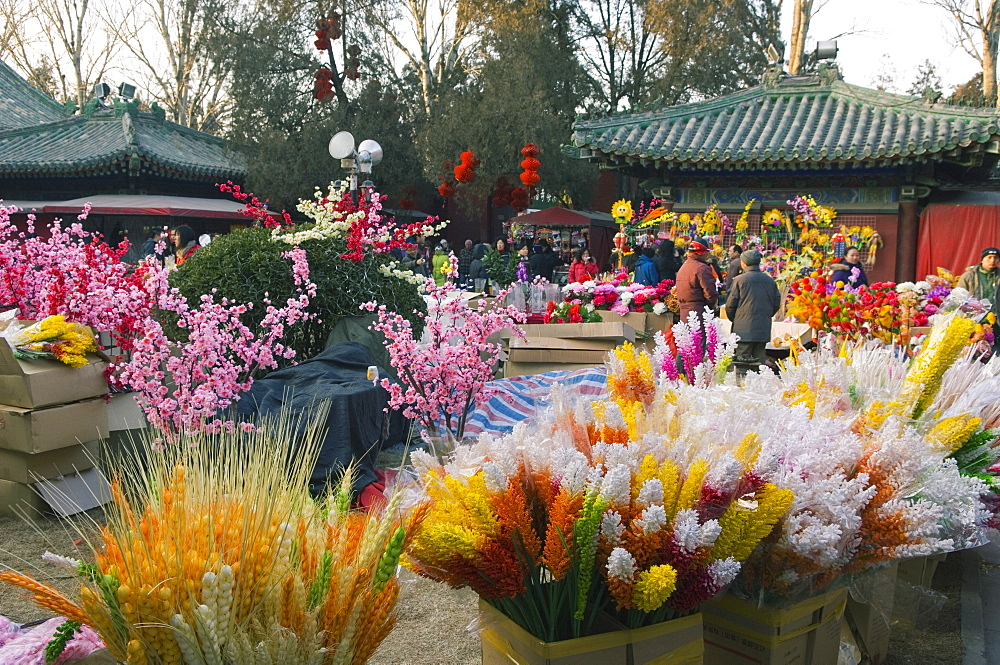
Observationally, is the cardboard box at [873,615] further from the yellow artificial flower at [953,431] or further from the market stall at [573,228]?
the market stall at [573,228]

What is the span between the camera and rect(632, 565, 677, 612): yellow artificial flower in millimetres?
1614

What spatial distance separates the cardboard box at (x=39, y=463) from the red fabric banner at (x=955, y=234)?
13063mm

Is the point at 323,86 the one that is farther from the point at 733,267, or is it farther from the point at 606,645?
the point at 606,645

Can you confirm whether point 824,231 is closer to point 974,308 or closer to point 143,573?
point 974,308

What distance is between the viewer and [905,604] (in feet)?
9.59

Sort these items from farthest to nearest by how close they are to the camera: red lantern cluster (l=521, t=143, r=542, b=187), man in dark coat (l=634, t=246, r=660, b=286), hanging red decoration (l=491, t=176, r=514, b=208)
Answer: hanging red decoration (l=491, t=176, r=514, b=208) → red lantern cluster (l=521, t=143, r=542, b=187) → man in dark coat (l=634, t=246, r=660, b=286)

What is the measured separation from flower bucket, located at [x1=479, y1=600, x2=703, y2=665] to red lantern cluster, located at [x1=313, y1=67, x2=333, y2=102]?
71.5 feet

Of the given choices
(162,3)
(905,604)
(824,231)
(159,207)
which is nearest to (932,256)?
(824,231)

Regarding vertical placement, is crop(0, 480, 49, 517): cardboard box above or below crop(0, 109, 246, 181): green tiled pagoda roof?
below

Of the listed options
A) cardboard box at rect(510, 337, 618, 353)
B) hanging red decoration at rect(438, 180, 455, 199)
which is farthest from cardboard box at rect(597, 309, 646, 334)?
hanging red decoration at rect(438, 180, 455, 199)

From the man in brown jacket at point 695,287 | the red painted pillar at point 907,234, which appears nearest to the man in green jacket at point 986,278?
the man in brown jacket at point 695,287

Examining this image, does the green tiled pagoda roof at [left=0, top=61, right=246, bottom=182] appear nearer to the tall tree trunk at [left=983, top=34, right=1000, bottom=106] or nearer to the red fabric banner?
the red fabric banner

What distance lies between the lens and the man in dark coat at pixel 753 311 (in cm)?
763

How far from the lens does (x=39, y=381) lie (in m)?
4.20
